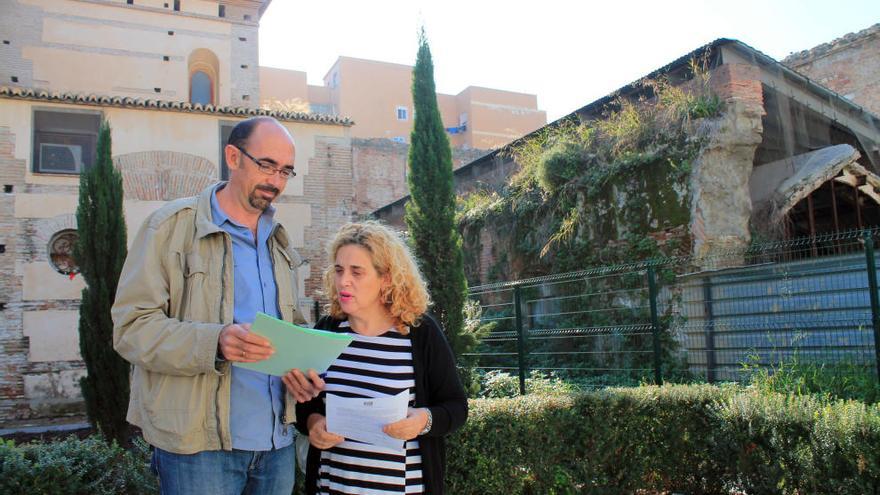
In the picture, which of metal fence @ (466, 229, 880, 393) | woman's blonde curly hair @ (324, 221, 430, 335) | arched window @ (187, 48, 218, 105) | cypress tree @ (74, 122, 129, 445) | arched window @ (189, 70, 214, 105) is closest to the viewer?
woman's blonde curly hair @ (324, 221, 430, 335)

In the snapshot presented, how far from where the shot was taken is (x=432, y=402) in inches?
110

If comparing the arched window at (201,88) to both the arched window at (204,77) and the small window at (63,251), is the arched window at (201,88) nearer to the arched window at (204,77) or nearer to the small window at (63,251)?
the arched window at (204,77)

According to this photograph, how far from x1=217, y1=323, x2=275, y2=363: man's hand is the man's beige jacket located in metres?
0.05

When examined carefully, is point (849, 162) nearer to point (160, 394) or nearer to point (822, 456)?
point (822, 456)

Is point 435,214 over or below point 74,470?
over

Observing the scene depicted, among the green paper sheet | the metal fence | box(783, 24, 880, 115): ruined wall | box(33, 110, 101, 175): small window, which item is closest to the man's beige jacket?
the green paper sheet

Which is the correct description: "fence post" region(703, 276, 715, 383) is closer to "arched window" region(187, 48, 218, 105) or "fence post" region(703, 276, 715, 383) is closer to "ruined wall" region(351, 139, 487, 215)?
"arched window" region(187, 48, 218, 105)

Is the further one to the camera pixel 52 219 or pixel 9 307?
pixel 52 219

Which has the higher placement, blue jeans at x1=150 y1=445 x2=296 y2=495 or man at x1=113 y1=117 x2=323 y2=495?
man at x1=113 y1=117 x2=323 y2=495

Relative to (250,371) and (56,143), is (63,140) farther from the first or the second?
(250,371)

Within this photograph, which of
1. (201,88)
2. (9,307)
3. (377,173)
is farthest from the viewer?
(377,173)

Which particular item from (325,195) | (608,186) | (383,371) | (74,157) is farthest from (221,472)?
(74,157)

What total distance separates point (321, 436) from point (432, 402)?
0.50 metres

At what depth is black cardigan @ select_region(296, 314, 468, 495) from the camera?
2.72 m
